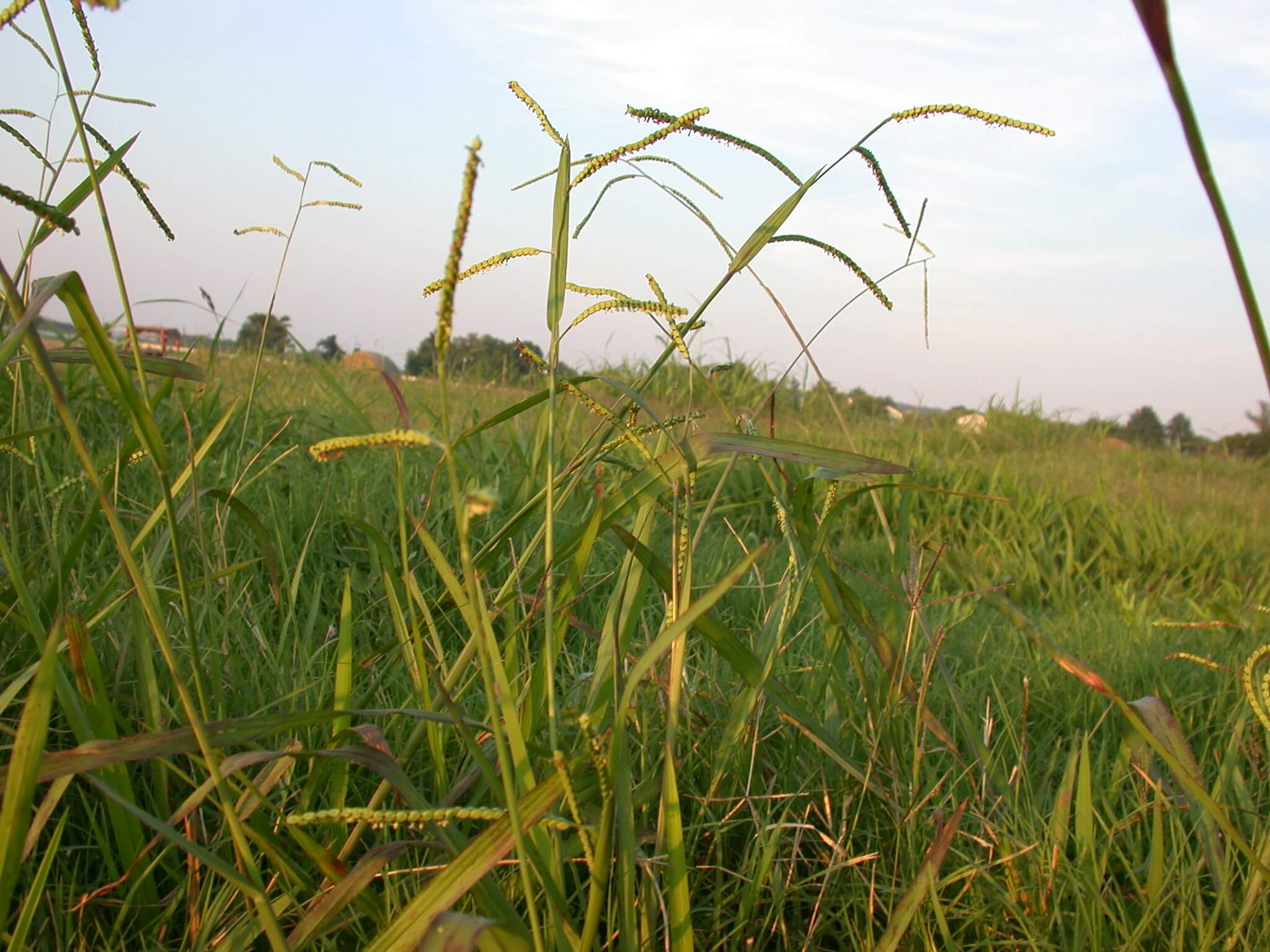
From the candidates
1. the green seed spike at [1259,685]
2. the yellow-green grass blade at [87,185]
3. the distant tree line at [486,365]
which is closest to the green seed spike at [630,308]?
the yellow-green grass blade at [87,185]

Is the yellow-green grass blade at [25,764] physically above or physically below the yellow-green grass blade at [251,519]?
below

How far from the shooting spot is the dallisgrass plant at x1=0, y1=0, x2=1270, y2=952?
734 mm

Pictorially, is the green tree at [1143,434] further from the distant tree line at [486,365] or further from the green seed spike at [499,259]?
the green seed spike at [499,259]

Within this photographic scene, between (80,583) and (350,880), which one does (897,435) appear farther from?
(350,880)

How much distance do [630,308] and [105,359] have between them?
0.43 m

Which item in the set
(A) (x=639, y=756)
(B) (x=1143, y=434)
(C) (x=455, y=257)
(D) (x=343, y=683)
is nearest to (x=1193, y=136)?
(C) (x=455, y=257)

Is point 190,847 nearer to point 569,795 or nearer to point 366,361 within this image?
point 569,795

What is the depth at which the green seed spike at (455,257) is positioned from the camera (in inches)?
19.1

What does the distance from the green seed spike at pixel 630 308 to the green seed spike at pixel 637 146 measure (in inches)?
4.4

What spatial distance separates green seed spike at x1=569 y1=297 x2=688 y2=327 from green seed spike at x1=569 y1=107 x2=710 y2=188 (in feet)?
0.36

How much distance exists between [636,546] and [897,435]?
4.64 m

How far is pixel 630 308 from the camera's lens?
86 cm

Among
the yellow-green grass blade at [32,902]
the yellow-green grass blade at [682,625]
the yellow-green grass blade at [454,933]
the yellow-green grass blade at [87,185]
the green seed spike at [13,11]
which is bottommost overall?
the yellow-green grass blade at [32,902]

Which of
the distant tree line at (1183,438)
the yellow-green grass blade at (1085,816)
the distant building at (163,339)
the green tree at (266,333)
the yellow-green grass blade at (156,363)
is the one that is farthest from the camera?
the distant tree line at (1183,438)
